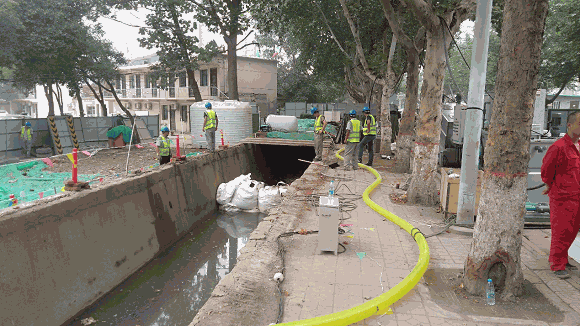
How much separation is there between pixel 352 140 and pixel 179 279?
6.38 meters

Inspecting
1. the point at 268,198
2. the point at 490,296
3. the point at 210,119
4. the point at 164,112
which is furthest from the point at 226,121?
the point at 164,112

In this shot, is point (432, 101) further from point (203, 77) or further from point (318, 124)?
point (203, 77)

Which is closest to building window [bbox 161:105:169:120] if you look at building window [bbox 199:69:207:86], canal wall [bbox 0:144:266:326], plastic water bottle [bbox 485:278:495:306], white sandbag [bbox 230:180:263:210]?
building window [bbox 199:69:207:86]

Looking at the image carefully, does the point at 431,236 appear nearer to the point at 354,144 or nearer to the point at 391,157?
the point at 354,144

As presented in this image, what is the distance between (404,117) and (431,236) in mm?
5915

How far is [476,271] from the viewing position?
411 centimetres

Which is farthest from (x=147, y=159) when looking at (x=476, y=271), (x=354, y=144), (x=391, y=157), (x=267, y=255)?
(x=476, y=271)

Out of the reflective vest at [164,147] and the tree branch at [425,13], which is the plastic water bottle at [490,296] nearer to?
the tree branch at [425,13]

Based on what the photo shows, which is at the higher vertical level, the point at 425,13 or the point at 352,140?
the point at 425,13

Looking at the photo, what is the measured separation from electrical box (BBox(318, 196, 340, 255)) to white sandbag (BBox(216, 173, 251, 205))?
23.2 ft

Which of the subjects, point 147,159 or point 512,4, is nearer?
point 512,4

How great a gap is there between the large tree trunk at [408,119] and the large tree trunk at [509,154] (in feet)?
21.4

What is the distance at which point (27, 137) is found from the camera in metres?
16.0

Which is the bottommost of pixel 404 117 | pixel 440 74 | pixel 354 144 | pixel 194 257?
pixel 194 257
